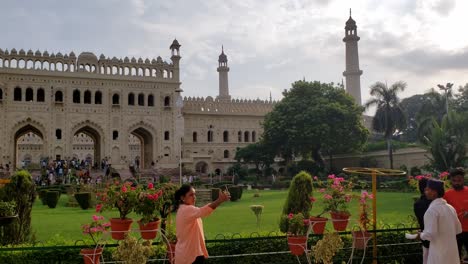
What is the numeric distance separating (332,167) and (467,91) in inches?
614

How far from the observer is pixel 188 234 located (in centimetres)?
471

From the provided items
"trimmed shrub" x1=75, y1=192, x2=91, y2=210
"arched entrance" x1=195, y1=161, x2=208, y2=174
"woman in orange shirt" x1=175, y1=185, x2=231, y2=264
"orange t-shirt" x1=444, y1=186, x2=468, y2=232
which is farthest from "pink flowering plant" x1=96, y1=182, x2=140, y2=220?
"arched entrance" x1=195, y1=161, x2=208, y2=174

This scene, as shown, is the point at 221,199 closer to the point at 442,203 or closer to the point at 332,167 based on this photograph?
the point at 442,203

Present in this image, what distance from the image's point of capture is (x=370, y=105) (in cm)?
3509

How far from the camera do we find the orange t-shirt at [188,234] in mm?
4680

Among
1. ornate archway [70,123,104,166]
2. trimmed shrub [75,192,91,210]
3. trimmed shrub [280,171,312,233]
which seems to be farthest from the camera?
ornate archway [70,123,104,166]

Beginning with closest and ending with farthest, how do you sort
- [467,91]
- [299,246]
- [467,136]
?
[299,246], [467,136], [467,91]

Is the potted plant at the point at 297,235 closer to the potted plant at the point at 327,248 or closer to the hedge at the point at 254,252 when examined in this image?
the hedge at the point at 254,252

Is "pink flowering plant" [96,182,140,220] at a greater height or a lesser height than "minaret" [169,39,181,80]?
lesser

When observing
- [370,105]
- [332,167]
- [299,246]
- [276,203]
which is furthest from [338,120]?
[299,246]

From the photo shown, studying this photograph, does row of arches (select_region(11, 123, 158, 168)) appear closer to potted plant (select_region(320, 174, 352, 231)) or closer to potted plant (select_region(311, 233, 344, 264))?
potted plant (select_region(320, 174, 352, 231))

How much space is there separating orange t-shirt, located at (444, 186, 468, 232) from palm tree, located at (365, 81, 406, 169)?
2948cm

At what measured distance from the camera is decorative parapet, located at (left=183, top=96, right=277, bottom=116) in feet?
141

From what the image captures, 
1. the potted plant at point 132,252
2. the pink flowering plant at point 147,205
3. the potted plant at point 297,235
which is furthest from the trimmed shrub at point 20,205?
the potted plant at point 297,235
